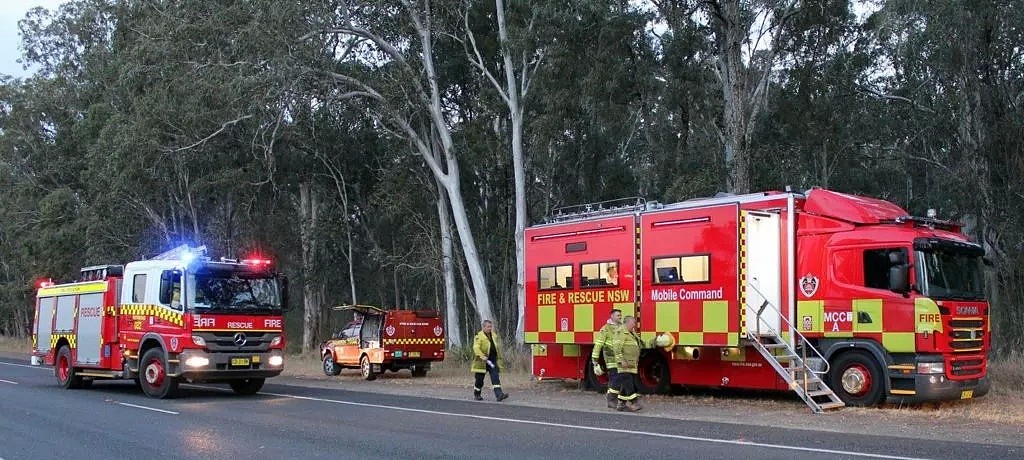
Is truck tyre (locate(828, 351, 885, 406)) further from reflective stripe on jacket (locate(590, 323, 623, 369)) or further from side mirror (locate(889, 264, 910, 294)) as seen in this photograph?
reflective stripe on jacket (locate(590, 323, 623, 369))

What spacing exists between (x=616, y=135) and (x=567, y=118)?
260 centimetres

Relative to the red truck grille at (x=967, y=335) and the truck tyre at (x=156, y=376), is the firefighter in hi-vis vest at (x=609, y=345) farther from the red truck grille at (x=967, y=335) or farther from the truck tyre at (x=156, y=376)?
the truck tyre at (x=156, y=376)


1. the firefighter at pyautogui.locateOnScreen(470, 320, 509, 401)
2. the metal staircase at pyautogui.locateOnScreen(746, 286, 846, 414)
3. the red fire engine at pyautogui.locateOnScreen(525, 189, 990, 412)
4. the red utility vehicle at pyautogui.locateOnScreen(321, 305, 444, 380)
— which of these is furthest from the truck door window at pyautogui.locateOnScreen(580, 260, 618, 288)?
the red utility vehicle at pyautogui.locateOnScreen(321, 305, 444, 380)

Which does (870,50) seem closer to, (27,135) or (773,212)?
(773,212)

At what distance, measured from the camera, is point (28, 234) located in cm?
4953

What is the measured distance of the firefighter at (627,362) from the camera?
14.5 m

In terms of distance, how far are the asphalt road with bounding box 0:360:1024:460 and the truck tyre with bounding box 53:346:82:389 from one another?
11.0ft

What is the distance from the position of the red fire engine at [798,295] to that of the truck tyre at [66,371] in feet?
36.6

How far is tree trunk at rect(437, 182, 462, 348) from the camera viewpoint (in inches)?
1270

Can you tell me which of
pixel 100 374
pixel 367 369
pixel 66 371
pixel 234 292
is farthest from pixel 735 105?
pixel 66 371

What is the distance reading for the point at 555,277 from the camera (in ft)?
62.4

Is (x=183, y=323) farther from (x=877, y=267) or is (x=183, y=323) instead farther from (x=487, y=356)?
(x=877, y=267)

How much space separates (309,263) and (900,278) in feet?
98.9

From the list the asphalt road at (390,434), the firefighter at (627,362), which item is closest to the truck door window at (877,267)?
the asphalt road at (390,434)
